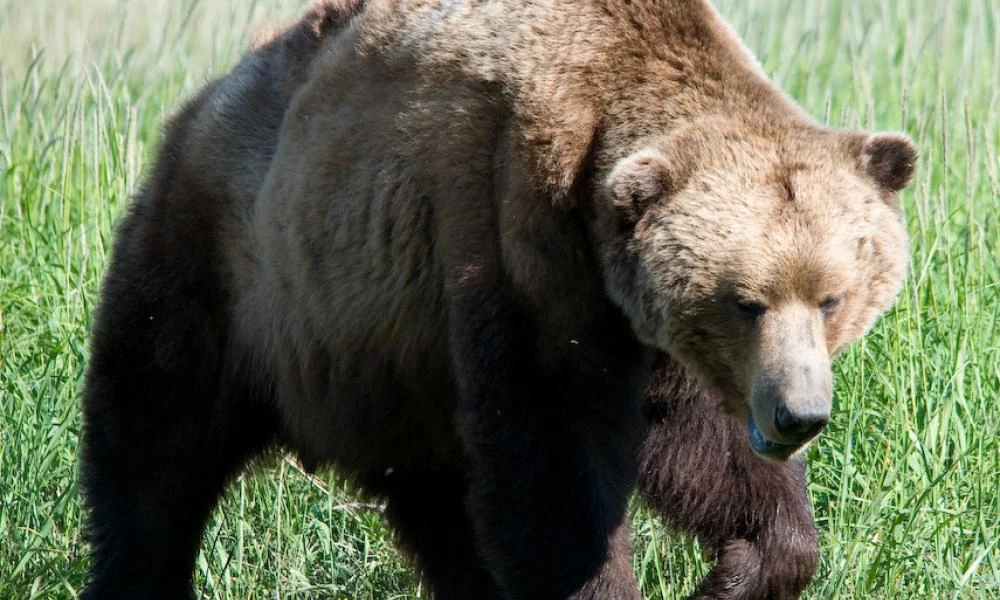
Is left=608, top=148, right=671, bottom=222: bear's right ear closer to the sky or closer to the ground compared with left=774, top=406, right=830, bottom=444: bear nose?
closer to the sky

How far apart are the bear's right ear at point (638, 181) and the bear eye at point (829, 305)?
497 mm

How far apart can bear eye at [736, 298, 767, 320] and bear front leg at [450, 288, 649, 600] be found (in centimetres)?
49

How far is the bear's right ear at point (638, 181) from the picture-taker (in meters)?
3.54

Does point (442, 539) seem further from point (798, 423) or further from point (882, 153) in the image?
point (882, 153)

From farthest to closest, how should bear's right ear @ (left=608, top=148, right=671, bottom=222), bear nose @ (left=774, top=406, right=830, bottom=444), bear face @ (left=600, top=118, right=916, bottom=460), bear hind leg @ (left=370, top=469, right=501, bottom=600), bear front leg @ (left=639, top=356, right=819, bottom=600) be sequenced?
1. bear hind leg @ (left=370, top=469, right=501, bottom=600)
2. bear front leg @ (left=639, top=356, right=819, bottom=600)
3. bear's right ear @ (left=608, top=148, right=671, bottom=222)
4. bear face @ (left=600, top=118, right=916, bottom=460)
5. bear nose @ (left=774, top=406, right=830, bottom=444)

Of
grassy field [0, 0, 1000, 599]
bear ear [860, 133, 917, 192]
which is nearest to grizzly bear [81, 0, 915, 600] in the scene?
bear ear [860, 133, 917, 192]

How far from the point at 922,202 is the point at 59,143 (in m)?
4.37

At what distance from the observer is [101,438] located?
4.96 metres

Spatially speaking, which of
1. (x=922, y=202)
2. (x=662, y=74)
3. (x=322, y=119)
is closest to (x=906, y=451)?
(x=922, y=202)

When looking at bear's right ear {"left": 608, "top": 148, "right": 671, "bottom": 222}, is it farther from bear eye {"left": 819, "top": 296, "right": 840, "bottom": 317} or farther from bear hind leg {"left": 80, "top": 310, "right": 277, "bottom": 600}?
bear hind leg {"left": 80, "top": 310, "right": 277, "bottom": 600}

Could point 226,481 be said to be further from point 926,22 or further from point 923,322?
point 926,22

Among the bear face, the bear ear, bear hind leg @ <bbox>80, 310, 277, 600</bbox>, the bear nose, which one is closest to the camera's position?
the bear nose

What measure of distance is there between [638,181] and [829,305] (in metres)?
0.58

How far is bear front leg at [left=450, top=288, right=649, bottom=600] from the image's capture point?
381cm
